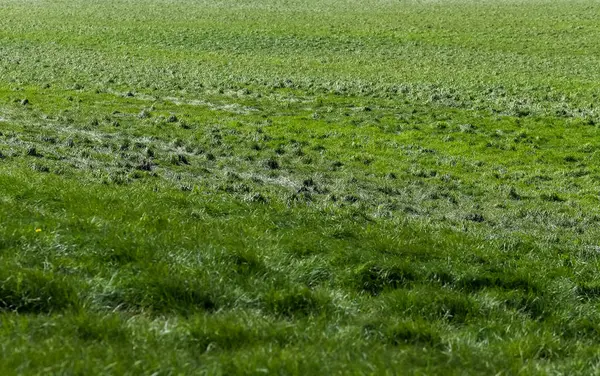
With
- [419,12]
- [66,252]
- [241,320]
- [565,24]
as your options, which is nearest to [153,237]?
[66,252]

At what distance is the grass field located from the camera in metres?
5.41

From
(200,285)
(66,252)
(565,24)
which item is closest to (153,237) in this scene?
(66,252)

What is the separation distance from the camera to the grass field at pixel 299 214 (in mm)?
5414

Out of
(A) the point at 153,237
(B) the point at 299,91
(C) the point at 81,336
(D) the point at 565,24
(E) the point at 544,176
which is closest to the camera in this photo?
(C) the point at 81,336

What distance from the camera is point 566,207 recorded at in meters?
17.2

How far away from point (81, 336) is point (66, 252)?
7.49ft

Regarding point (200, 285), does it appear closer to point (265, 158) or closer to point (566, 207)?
point (566, 207)

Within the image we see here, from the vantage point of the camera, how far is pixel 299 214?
39.4ft

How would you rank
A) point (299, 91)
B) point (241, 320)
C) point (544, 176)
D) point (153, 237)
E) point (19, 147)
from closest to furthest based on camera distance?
1. point (241, 320)
2. point (153, 237)
3. point (19, 147)
4. point (544, 176)
5. point (299, 91)

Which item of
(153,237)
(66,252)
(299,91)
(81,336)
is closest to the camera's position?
(81,336)

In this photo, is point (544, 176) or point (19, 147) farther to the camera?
point (544, 176)

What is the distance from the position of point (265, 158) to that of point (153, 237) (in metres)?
13.4

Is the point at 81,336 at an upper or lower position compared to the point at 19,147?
upper

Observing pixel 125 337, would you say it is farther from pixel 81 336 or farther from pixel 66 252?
pixel 66 252
